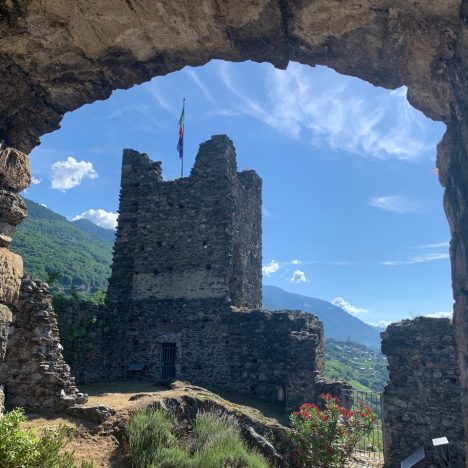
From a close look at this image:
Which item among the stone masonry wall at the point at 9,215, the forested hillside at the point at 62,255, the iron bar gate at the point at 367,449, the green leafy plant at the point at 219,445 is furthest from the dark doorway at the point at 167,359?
the forested hillside at the point at 62,255

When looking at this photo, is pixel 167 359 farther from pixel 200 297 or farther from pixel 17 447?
pixel 17 447

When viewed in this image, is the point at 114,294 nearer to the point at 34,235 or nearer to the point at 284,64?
the point at 284,64

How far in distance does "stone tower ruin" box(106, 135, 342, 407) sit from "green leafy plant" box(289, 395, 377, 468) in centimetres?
454

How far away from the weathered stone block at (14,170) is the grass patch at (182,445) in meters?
3.91

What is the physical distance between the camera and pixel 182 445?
7.29 m

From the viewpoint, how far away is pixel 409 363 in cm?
1115

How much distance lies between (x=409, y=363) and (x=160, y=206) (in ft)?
34.9

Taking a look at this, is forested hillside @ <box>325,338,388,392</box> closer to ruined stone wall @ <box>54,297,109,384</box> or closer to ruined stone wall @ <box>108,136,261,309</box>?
ruined stone wall @ <box>108,136,261,309</box>

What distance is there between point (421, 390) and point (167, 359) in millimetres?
8926

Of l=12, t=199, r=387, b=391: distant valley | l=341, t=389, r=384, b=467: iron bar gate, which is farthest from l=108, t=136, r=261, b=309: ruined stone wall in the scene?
l=12, t=199, r=387, b=391: distant valley

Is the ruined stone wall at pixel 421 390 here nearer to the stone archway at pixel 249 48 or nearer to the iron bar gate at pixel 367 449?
the iron bar gate at pixel 367 449

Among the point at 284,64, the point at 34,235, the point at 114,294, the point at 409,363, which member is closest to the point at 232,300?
the point at 114,294

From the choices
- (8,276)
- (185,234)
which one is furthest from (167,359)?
(8,276)

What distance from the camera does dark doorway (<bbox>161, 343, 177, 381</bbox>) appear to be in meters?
16.4
